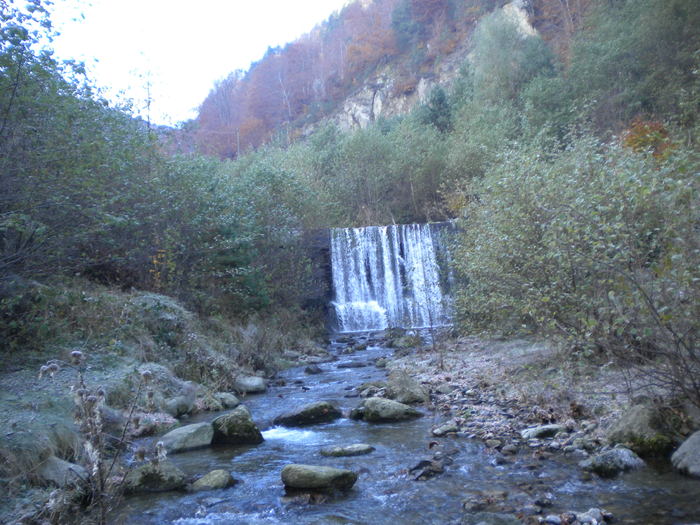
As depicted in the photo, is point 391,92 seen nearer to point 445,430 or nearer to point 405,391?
point 405,391

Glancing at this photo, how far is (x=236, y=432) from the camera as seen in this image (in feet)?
23.7

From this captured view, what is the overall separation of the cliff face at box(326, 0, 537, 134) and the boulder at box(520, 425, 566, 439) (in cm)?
3570

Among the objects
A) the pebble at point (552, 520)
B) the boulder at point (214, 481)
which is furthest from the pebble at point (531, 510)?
the boulder at point (214, 481)

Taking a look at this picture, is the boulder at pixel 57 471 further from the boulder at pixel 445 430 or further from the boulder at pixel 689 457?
the boulder at pixel 689 457

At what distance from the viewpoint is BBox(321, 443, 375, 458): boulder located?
643 cm

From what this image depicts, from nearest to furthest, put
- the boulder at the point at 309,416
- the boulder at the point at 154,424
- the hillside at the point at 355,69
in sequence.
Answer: the boulder at the point at 154,424
the boulder at the point at 309,416
the hillside at the point at 355,69

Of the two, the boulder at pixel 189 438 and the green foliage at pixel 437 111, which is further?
the green foliage at pixel 437 111

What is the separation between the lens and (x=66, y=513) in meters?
4.46

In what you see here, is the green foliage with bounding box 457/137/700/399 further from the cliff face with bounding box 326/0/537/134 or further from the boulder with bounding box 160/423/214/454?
the cliff face with bounding box 326/0/537/134

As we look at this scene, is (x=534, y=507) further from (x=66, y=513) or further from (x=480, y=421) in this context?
(x=66, y=513)

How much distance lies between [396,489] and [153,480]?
97.5 inches

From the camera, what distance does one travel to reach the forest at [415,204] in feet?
18.2

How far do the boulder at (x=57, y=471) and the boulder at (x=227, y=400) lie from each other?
423 cm

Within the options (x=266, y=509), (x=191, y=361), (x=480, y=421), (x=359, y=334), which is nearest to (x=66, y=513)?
(x=266, y=509)
